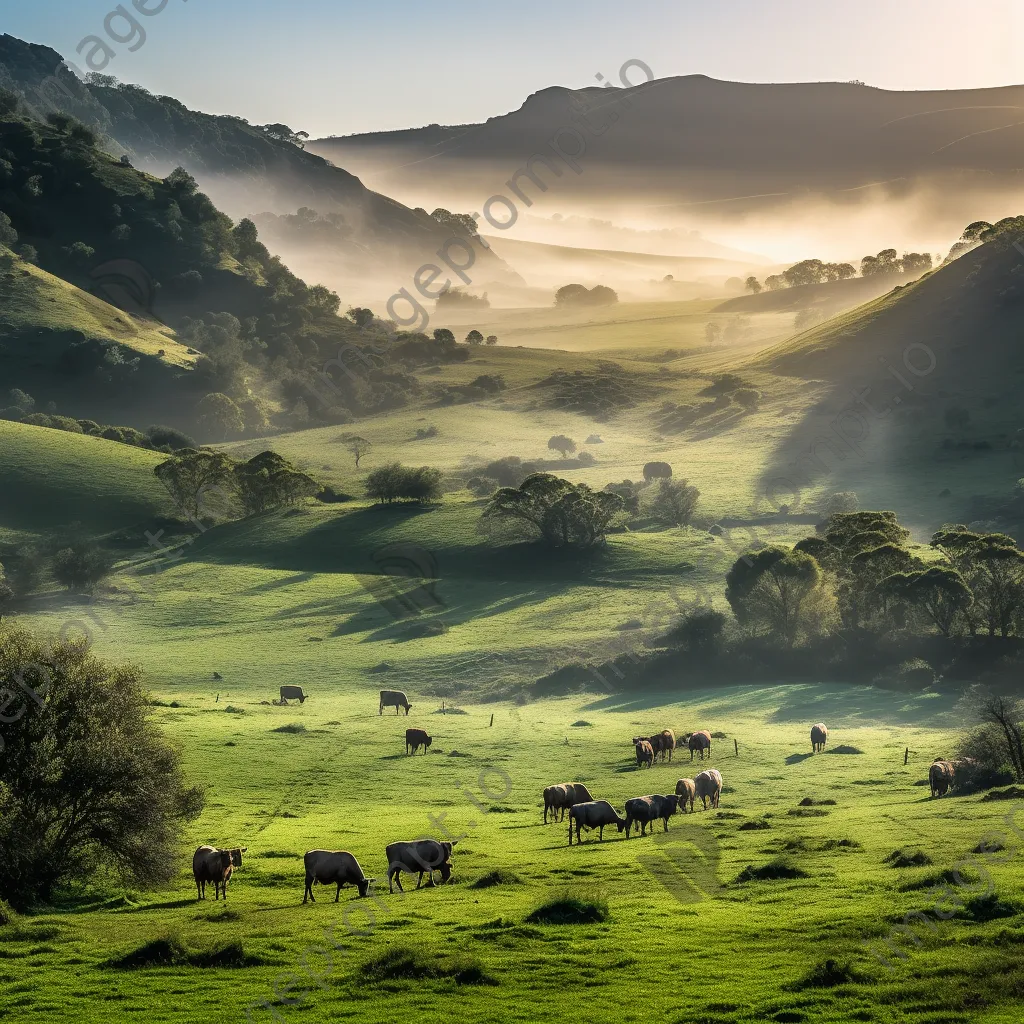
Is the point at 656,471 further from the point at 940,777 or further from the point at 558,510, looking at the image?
the point at 940,777

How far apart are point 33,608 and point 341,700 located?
150ft

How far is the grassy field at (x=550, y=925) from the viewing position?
2247cm

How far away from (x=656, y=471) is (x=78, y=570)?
95.0m

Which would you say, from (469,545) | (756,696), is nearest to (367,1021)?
(756,696)

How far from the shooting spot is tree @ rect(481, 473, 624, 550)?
5231 inches

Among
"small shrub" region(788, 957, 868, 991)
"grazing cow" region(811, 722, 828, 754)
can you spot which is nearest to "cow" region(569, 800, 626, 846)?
"small shrub" region(788, 957, 868, 991)

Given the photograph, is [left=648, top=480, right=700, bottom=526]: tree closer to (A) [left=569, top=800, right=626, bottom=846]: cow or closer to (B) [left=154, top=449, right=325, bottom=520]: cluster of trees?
(B) [left=154, top=449, right=325, bottom=520]: cluster of trees

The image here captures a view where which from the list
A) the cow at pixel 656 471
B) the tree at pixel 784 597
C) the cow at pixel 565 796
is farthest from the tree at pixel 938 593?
the cow at pixel 656 471

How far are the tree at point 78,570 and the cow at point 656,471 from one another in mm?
90175

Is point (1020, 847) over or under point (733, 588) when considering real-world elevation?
under

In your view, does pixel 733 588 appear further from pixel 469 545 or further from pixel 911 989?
pixel 911 989

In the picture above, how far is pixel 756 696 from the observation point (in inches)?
3369

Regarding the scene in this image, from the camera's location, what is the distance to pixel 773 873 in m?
32.5

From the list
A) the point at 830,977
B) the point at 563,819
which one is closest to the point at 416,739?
the point at 563,819
